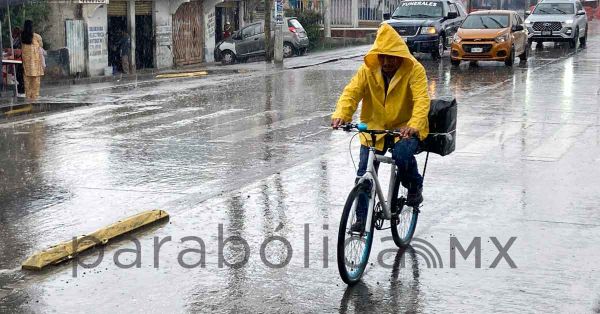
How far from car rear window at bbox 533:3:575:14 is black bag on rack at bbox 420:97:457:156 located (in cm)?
3191

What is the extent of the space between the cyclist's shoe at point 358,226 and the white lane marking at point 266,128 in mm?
7478

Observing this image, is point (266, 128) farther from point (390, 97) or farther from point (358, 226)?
point (358, 226)

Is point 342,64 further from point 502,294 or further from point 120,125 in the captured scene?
point 502,294

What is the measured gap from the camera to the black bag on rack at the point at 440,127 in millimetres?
8195

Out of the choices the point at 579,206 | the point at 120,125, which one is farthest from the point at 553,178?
Answer: the point at 120,125

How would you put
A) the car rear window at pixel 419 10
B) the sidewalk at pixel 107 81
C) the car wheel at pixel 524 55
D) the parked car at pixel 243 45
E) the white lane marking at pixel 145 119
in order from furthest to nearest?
the parked car at pixel 243 45 → the car rear window at pixel 419 10 → the car wheel at pixel 524 55 → the sidewalk at pixel 107 81 → the white lane marking at pixel 145 119

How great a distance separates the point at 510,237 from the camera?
29.3ft

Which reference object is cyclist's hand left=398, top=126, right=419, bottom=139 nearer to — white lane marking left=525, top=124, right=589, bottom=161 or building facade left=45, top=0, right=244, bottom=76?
white lane marking left=525, top=124, right=589, bottom=161

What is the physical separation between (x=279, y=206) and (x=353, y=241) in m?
2.88

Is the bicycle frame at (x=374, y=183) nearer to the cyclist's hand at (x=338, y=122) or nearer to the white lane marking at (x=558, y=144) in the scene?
the cyclist's hand at (x=338, y=122)

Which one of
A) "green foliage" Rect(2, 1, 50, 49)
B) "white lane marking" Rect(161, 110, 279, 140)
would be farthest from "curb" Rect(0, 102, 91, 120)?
"green foliage" Rect(2, 1, 50, 49)

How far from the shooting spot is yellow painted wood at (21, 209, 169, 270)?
803cm

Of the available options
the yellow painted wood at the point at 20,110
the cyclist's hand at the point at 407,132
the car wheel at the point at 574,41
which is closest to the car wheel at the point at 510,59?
the car wheel at the point at 574,41

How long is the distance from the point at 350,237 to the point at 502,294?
1.15 m
